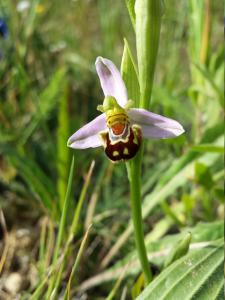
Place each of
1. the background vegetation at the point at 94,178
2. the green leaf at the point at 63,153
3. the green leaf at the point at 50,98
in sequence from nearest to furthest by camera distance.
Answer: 1. the background vegetation at the point at 94,178
2. the green leaf at the point at 63,153
3. the green leaf at the point at 50,98

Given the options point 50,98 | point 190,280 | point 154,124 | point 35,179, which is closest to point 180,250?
point 190,280

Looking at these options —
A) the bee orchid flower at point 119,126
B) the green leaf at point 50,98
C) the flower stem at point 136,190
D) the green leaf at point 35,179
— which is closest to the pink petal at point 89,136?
the bee orchid flower at point 119,126

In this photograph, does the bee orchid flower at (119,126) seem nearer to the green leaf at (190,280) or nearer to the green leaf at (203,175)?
the green leaf at (190,280)

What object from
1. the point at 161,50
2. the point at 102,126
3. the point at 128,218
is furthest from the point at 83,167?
the point at 161,50

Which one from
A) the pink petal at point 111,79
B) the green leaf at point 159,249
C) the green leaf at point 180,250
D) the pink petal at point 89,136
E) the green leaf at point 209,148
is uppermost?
the pink petal at point 111,79

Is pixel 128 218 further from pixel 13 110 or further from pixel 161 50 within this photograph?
pixel 161 50

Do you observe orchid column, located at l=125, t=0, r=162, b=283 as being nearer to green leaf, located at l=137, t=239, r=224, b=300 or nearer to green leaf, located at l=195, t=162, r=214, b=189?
green leaf, located at l=137, t=239, r=224, b=300

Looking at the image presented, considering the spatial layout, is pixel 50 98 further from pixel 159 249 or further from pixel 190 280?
pixel 190 280
